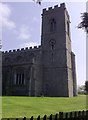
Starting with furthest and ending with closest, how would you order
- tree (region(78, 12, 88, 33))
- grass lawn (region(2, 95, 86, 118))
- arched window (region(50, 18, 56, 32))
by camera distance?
arched window (region(50, 18, 56, 32))
grass lawn (region(2, 95, 86, 118))
tree (region(78, 12, 88, 33))

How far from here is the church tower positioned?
48844 mm

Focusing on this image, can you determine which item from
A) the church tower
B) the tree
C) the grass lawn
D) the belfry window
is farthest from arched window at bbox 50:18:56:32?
the tree

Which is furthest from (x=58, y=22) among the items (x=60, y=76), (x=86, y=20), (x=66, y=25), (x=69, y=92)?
(x=86, y=20)

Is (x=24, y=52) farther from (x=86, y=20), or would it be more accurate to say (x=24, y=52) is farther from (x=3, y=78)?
(x=86, y=20)

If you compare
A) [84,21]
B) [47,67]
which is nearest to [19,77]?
[47,67]

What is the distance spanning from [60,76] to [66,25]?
13.6m

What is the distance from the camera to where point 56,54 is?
5125 centimetres

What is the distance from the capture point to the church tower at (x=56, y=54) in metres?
48.8

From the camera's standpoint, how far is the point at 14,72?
162ft

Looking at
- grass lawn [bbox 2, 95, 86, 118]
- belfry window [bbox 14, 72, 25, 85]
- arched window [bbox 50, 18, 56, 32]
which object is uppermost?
arched window [bbox 50, 18, 56, 32]

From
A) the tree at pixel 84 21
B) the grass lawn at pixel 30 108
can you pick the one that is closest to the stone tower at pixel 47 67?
the grass lawn at pixel 30 108

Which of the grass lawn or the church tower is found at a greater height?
the church tower

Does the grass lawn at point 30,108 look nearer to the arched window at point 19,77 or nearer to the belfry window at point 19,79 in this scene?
the belfry window at point 19,79

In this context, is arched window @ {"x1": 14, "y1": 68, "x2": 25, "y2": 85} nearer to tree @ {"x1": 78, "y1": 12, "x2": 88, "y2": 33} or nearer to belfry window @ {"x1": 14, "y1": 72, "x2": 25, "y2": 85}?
belfry window @ {"x1": 14, "y1": 72, "x2": 25, "y2": 85}
